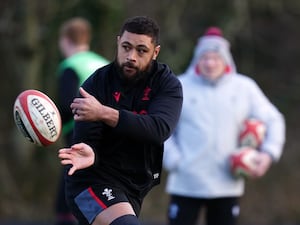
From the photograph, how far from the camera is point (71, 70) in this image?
25.8 feet

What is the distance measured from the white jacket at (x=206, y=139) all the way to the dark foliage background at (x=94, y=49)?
16.4ft

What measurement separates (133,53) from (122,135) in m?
0.46

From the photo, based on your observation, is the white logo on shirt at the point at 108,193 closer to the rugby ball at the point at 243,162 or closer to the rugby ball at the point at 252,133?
the rugby ball at the point at 243,162

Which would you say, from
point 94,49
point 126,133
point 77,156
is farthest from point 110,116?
point 94,49

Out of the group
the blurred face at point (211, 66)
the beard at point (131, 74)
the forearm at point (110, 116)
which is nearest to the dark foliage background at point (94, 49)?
the blurred face at point (211, 66)

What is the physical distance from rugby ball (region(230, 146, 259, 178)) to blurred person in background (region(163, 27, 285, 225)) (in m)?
0.06

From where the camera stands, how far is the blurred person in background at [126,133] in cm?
507

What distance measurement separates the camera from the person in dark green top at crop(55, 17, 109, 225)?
7.84 m

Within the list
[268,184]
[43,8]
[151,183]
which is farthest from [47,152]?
[151,183]

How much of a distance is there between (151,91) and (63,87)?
2790 millimetres

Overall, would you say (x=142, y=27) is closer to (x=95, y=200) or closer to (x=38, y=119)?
(x=38, y=119)

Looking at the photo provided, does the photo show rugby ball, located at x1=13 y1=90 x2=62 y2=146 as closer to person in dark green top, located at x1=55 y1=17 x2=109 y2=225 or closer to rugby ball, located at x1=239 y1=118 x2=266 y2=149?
rugby ball, located at x1=239 y1=118 x2=266 y2=149

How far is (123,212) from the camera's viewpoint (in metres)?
5.04

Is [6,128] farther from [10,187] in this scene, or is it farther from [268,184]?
[268,184]
